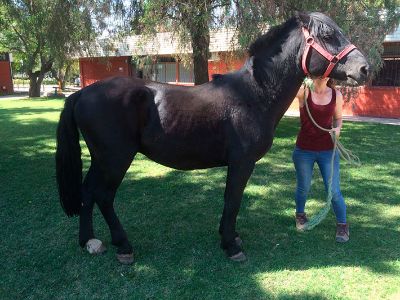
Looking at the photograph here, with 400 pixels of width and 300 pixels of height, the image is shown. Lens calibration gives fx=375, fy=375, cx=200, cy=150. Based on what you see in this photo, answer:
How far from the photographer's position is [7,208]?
466cm

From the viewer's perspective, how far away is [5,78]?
33062 mm

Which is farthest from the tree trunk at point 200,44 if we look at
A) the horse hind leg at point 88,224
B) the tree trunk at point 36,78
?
the tree trunk at point 36,78

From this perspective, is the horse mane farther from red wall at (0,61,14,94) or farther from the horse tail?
red wall at (0,61,14,94)

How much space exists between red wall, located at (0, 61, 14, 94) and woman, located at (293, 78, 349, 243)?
3428cm

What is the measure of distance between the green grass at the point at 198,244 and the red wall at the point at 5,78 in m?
30.5

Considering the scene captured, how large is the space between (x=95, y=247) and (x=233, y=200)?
1386 mm

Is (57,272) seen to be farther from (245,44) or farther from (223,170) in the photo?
(245,44)

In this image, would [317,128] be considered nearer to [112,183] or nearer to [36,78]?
[112,183]

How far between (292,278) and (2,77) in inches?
1403

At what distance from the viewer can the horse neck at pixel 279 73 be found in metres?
3.22

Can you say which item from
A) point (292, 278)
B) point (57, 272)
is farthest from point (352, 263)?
point (57, 272)

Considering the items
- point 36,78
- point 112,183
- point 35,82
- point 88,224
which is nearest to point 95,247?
point 88,224

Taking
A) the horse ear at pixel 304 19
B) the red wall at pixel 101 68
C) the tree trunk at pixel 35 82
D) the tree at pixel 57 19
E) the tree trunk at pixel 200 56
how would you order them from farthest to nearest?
the tree trunk at pixel 35 82, the red wall at pixel 101 68, the tree trunk at pixel 200 56, the tree at pixel 57 19, the horse ear at pixel 304 19

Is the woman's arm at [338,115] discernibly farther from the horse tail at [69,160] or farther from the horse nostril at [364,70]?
the horse tail at [69,160]
